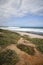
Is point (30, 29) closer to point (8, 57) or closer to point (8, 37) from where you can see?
point (8, 37)

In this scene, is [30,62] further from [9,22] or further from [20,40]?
[9,22]

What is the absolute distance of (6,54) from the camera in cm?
189

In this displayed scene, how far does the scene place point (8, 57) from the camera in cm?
187

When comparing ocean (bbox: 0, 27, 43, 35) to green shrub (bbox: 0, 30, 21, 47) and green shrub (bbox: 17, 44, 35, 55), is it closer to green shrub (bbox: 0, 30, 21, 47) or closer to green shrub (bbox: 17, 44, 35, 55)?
green shrub (bbox: 0, 30, 21, 47)

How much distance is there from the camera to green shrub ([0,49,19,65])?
1840 mm

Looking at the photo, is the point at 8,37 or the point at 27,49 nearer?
the point at 27,49

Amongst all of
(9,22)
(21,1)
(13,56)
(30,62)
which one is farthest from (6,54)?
(21,1)

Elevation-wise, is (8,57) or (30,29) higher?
(30,29)

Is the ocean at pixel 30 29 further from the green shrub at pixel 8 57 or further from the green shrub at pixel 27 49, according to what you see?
the green shrub at pixel 8 57

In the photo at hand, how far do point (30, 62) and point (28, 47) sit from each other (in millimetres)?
233

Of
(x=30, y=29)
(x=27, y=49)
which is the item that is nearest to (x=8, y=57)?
(x=27, y=49)

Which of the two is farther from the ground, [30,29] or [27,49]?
[30,29]

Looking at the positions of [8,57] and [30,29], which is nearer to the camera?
[8,57]

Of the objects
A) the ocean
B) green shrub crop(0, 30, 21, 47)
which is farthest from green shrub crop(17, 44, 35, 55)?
the ocean
